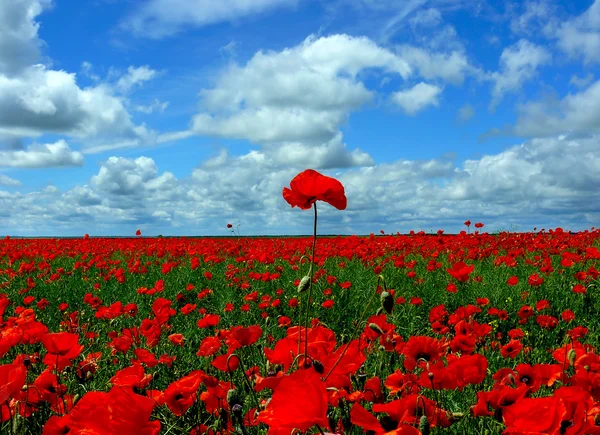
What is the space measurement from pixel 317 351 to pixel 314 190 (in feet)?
1.74

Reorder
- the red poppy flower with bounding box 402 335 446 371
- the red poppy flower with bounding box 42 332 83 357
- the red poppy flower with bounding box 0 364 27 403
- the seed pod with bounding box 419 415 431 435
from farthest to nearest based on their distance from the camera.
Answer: the red poppy flower with bounding box 42 332 83 357 < the red poppy flower with bounding box 402 335 446 371 < the red poppy flower with bounding box 0 364 27 403 < the seed pod with bounding box 419 415 431 435

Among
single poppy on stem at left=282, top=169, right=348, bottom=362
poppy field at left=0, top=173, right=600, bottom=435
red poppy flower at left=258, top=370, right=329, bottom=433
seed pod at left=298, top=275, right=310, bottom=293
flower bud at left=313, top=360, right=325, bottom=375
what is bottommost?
poppy field at left=0, top=173, right=600, bottom=435

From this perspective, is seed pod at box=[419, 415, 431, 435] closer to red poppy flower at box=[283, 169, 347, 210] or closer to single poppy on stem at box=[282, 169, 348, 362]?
single poppy on stem at box=[282, 169, 348, 362]

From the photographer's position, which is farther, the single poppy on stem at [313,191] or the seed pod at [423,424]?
the single poppy on stem at [313,191]

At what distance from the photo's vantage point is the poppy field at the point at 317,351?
130cm

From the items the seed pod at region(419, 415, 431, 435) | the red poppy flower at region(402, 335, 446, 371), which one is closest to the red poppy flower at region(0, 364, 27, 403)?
the seed pod at region(419, 415, 431, 435)

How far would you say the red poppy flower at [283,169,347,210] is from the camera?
1.52 metres

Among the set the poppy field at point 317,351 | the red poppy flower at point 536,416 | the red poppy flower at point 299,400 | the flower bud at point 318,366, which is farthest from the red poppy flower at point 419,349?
the red poppy flower at point 299,400

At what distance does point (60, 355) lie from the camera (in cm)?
219

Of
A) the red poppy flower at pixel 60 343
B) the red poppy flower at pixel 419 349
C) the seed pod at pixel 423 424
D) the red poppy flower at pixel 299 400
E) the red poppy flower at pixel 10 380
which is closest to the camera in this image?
the red poppy flower at pixel 299 400

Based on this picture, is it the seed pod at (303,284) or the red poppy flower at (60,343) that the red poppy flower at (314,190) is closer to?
the seed pod at (303,284)

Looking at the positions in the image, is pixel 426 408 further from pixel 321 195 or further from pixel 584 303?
pixel 584 303

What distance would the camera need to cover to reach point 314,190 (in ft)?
5.08

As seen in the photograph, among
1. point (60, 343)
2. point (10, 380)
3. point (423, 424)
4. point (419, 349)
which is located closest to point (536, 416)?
point (423, 424)
